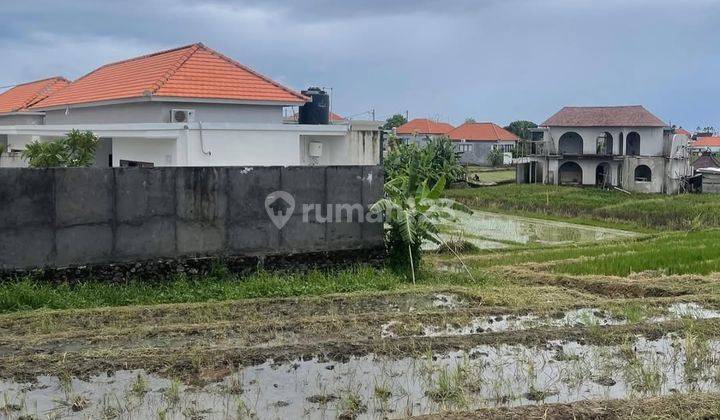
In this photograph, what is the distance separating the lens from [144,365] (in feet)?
20.8

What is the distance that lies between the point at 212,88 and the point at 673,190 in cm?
3221

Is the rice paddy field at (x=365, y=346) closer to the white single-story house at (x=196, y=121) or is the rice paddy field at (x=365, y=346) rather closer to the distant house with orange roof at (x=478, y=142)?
the white single-story house at (x=196, y=121)

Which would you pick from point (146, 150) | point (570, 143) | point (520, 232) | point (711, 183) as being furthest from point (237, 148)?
point (570, 143)

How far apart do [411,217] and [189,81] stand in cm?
885

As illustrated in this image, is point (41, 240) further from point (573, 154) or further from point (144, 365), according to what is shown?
point (573, 154)

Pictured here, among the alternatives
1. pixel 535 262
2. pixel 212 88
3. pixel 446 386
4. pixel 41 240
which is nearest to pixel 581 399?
pixel 446 386

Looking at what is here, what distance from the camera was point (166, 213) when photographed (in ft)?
33.7

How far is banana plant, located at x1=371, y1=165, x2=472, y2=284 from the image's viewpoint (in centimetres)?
1141

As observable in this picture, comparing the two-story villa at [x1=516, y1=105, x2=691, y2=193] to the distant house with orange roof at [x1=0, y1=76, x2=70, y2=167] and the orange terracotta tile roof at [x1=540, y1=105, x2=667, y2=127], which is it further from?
the distant house with orange roof at [x1=0, y1=76, x2=70, y2=167]

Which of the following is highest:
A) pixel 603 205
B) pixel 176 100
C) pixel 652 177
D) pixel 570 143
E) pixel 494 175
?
pixel 570 143

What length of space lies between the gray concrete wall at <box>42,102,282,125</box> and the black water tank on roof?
858mm

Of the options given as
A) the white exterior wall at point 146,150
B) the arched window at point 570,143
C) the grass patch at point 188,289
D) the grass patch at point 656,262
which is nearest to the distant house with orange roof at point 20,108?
the white exterior wall at point 146,150

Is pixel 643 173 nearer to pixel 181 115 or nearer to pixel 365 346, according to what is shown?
pixel 181 115
